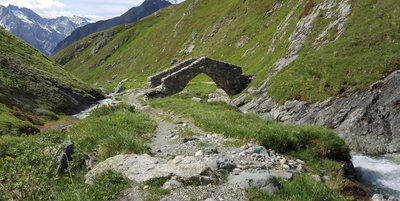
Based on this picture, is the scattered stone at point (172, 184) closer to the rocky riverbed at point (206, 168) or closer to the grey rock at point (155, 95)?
the rocky riverbed at point (206, 168)

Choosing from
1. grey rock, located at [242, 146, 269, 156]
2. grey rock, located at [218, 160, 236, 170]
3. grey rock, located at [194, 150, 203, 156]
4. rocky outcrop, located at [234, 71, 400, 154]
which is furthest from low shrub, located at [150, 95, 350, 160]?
rocky outcrop, located at [234, 71, 400, 154]

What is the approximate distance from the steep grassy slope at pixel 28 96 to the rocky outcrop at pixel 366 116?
25.0m

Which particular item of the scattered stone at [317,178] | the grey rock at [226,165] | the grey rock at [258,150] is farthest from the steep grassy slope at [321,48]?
the grey rock at [226,165]

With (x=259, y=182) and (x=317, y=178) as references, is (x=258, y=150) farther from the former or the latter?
(x=259, y=182)

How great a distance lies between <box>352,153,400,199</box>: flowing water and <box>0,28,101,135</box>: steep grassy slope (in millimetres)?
25146

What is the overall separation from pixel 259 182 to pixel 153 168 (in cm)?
353

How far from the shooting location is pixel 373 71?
16.6m

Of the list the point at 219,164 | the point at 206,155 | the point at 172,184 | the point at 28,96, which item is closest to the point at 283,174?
the point at 219,164

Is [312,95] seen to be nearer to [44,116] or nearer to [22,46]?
[44,116]

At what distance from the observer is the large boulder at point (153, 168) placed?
6.81 metres

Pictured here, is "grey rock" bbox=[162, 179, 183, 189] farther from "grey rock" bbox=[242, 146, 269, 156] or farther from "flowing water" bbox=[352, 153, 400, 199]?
"flowing water" bbox=[352, 153, 400, 199]

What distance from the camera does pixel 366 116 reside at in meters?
A: 14.4

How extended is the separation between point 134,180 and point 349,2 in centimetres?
3108

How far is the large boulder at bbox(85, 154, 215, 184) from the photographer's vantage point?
6809 millimetres
